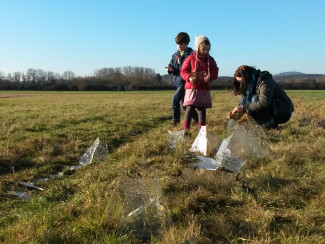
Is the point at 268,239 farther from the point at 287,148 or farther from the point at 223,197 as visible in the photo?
the point at 287,148

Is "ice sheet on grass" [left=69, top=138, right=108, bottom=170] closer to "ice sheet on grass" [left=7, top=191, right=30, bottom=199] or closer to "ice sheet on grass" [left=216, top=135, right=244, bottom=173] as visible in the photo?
"ice sheet on grass" [left=7, top=191, right=30, bottom=199]

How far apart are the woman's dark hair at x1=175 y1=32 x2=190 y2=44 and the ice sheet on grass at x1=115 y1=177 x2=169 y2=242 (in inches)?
169

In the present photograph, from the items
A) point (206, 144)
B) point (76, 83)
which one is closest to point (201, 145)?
point (206, 144)

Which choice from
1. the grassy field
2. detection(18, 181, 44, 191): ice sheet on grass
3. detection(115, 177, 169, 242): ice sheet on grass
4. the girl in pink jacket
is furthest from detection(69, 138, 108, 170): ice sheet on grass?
detection(115, 177, 169, 242): ice sheet on grass

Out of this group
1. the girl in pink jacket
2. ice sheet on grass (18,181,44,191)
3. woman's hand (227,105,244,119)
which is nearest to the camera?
ice sheet on grass (18,181,44,191)

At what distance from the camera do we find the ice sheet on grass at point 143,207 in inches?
72.5

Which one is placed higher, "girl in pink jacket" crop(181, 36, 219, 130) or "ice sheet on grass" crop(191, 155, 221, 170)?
"girl in pink jacket" crop(181, 36, 219, 130)

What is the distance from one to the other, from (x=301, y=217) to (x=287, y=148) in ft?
5.92

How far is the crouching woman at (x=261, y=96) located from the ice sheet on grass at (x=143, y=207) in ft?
7.32

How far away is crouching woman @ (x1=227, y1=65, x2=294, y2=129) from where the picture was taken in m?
3.99

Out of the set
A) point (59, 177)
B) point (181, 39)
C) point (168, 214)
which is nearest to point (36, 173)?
point (59, 177)

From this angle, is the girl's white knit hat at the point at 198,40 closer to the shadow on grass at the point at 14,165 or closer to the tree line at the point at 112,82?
the shadow on grass at the point at 14,165

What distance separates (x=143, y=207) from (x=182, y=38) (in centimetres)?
450

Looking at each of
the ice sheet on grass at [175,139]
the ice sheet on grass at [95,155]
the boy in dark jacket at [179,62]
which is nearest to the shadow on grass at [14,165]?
the ice sheet on grass at [95,155]
